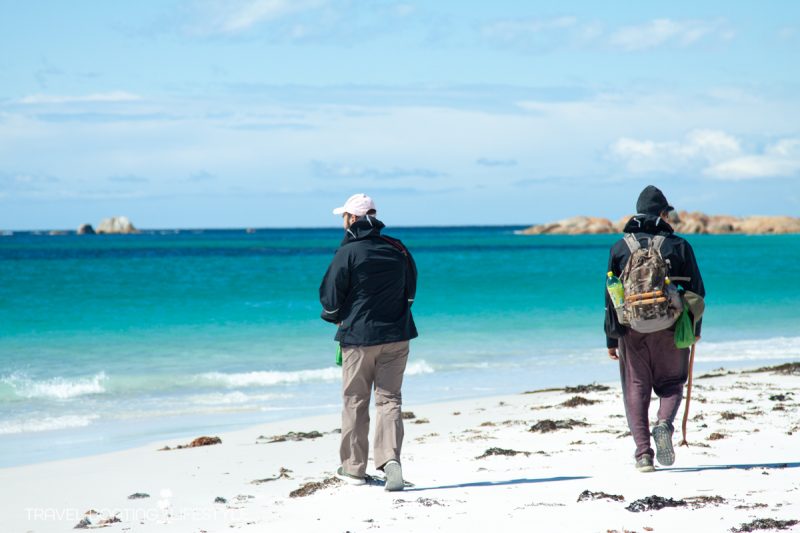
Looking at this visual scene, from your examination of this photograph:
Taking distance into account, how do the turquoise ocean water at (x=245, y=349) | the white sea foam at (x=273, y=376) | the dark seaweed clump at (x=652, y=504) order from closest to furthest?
the dark seaweed clump at (x=652, y=504) → the turquoise ocean water at (x=245, y=349) → the white sea foam at (x=273, y=376)

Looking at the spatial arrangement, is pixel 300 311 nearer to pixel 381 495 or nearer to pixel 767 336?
pixel 767 336

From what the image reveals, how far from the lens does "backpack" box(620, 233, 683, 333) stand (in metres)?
5.90

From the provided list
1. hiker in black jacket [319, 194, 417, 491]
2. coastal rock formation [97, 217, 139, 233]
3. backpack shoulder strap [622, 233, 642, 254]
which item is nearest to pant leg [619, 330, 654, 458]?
backpack shoulder strap [622, 233, 642, 254]

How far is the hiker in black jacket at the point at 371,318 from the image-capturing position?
6051 mm

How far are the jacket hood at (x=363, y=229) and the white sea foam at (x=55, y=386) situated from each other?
7746mm

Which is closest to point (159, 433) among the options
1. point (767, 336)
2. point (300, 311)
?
point (767, 336)

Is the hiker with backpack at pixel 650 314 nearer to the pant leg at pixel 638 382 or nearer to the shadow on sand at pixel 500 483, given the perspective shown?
the pant leg at pixel 638 382

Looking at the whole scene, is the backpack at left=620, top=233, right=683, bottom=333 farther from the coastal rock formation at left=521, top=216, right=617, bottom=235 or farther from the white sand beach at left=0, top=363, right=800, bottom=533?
the coastal rock formation at left=521, top=216, right=617, bottom=235

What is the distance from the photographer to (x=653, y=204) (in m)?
6.19

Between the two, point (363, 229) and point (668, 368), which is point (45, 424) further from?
point (668, 368)

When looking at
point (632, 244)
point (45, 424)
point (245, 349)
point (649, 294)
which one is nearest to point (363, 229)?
point (632, 244)

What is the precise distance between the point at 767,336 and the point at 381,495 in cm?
1663

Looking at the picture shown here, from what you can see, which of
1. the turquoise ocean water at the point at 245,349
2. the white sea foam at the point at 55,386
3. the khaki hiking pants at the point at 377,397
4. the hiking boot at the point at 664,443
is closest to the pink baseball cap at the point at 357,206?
the khaki hiking pants at the point at 377,397

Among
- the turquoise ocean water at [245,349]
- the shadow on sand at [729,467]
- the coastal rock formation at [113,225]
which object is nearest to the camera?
the shadow on sand at [729,467]
